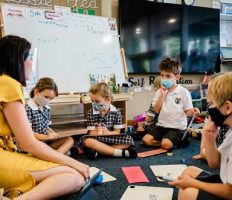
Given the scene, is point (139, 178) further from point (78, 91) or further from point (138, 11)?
point (138, 11)

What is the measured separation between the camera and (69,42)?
2.58 metres

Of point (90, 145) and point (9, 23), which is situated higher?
point (9, 23)

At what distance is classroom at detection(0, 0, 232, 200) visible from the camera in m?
0.97

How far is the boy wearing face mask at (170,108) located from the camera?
80.4 inches

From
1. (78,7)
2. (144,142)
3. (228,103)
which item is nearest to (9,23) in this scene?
(78,7)

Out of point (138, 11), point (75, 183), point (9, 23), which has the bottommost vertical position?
point (75, 183)

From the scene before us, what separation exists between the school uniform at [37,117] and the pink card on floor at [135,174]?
63 centimetres

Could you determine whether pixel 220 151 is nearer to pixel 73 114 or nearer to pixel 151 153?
pixel 151 153

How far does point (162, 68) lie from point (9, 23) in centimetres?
135

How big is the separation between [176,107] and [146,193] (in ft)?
3.30

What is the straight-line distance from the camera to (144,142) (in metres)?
2.15

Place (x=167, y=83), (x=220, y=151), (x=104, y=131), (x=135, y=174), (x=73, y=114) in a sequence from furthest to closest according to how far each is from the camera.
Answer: (x=73, y=114) < (x=167, y=83) < (x=104, y=131) < (x=135, y=174) < (x=220, y=151)

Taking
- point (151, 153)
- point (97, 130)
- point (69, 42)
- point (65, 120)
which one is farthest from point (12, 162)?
point (69, 42)

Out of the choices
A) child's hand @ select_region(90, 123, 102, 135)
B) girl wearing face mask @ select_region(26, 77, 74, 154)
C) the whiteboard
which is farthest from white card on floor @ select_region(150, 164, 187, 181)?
the whiteboard
